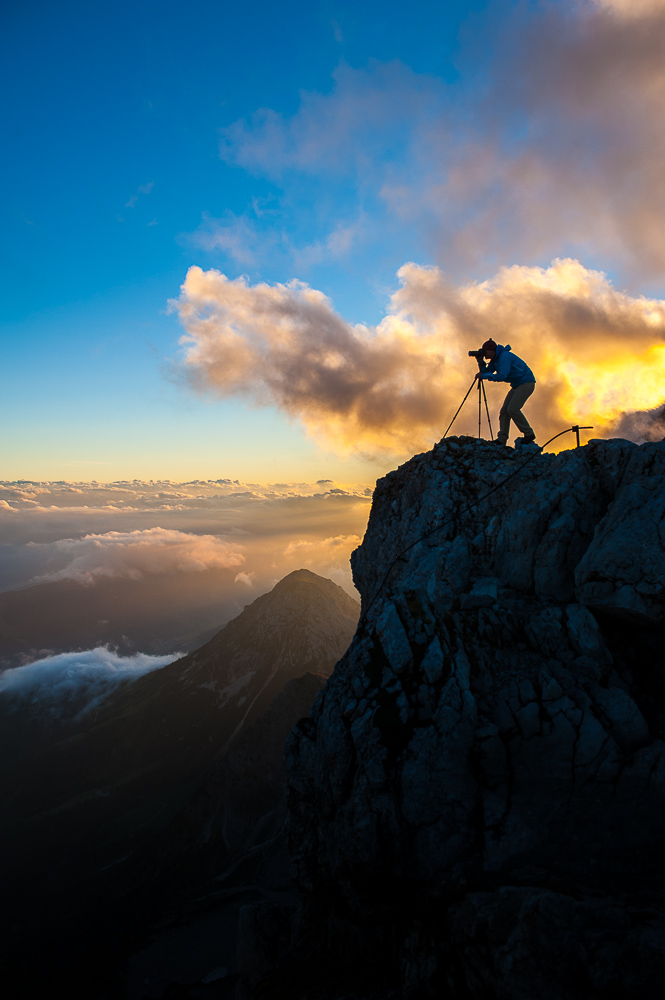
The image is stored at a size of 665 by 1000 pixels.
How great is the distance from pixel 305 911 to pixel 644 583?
27574mm

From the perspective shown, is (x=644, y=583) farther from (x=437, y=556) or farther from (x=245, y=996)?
(x=245, y=996)

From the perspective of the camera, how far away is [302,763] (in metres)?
21.8

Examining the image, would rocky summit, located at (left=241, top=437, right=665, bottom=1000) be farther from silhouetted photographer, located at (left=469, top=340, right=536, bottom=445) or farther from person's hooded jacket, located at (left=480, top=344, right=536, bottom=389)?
person's hooded jacket, located at (left=480, top=344, right=536, bottom=389)

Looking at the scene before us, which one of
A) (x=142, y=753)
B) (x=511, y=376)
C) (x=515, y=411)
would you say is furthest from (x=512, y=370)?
(x=142, y=753)

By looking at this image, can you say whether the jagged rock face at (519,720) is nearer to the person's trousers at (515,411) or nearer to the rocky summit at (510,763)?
the rocky summit at (510,763)

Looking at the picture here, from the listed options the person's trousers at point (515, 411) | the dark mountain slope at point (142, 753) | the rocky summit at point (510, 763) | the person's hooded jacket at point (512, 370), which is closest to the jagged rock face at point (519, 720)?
the rocky summit at point (510, 763)

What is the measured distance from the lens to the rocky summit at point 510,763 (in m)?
12.0

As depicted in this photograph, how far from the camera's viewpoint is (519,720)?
15.6 m

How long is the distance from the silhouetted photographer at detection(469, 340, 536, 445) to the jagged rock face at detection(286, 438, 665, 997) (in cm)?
334

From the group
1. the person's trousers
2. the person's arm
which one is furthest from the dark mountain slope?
the person's arm

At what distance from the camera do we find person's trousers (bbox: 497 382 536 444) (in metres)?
22.4

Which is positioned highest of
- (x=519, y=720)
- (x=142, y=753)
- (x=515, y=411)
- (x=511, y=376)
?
(x=511, y=376)

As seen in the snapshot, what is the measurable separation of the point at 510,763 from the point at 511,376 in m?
17.9

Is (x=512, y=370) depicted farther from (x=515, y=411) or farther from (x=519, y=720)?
(x=519, y=720)
